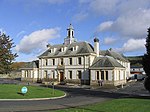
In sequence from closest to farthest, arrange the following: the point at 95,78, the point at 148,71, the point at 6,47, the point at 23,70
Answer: the point at 148,71
the point at 6,47
the point at 95,78
the point at 23,70

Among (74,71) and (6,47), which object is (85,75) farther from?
(6,47)

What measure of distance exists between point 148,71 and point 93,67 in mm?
24793

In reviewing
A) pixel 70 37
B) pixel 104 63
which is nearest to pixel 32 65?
pixel 70 37

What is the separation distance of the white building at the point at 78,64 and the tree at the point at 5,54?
14.0m

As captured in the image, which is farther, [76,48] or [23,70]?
[23,70]

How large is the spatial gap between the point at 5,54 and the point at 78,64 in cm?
1661

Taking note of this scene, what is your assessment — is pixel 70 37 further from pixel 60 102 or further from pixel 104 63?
pixel 60 102

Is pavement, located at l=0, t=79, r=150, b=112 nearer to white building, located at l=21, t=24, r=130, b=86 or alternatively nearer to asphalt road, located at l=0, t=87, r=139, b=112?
asphalt road, located at l=0, t=87, r=139, b=112

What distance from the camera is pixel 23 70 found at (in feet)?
210

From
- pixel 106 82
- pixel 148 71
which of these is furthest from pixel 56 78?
pixel 148 71

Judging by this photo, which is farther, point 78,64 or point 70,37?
point 70,37

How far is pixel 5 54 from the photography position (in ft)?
145

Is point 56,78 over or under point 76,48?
under

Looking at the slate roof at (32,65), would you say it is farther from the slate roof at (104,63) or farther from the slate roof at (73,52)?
the slate roof at (104,63)
